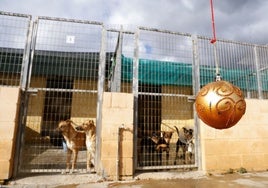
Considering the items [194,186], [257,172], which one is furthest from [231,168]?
[194,186]

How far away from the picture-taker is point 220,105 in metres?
2.97

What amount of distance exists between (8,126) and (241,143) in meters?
6.48

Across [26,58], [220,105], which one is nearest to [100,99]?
[26,58]

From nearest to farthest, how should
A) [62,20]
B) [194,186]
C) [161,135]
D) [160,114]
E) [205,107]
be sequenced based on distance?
1. [205,107]
2. [194,186]
3. [62,20]
4. [161,135]
5. [160,114]

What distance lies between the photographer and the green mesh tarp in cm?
686

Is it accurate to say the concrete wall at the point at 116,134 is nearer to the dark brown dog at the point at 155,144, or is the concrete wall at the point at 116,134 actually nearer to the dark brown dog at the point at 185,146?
the dark brown dog at the point at 155,144

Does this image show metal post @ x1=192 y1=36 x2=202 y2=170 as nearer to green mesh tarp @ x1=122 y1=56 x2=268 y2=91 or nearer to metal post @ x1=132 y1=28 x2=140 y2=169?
green mesh tarp @ x1=122 y1=56 x2=268 y2=91

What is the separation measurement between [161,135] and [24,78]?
4508mm

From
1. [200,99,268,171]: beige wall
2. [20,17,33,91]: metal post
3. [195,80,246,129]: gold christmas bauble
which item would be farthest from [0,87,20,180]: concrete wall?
[200,99,268,171]: beige wall

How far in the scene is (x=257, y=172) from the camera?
6.61 m

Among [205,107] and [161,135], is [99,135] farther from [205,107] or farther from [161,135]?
[205,107]

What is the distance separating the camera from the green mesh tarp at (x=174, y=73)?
6.86 meters

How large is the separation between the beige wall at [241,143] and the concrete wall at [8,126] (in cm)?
504

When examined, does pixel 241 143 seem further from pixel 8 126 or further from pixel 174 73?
pixel 8 126
